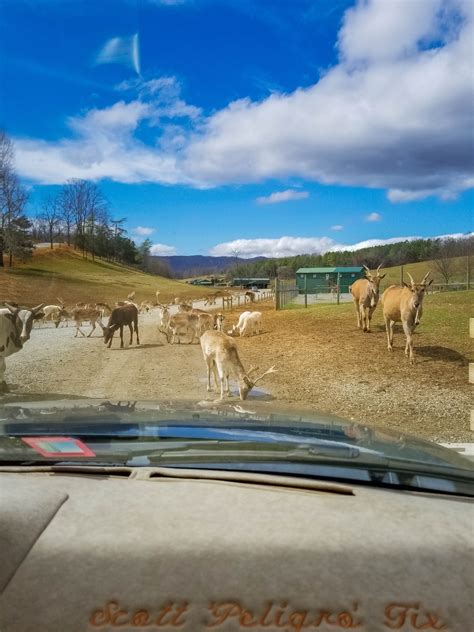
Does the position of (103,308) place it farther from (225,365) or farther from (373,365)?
(373,365)

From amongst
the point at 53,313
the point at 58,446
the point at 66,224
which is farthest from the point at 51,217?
the point at 58,446

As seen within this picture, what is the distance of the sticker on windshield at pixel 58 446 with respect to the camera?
5.07 ft

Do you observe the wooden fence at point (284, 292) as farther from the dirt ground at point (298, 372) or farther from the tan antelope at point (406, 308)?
the tan antelope at point (406, 308)

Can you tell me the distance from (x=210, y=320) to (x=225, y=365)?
0.41 metres

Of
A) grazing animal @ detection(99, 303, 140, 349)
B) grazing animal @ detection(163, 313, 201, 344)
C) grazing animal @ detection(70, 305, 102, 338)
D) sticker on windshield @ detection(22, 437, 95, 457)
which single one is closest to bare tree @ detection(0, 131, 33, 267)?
grazing animal @ detection(70, 305, 102, 338)

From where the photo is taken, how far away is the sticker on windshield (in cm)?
154

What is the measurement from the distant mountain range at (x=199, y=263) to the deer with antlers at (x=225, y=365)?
458 millimetres

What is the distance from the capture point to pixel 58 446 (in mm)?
1588

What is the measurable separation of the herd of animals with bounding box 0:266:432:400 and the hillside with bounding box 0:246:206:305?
6 cm

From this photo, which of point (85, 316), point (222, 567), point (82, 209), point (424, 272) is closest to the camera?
point (222, 567)

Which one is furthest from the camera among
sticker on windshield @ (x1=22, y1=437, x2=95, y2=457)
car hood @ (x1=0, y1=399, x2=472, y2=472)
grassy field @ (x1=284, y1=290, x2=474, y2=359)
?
grassy field @ (x1=284, y1=290, x2=474, y2=359)

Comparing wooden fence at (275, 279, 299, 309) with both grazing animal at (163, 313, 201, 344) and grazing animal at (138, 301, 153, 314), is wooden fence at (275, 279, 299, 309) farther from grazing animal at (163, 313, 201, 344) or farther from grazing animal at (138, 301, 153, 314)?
grazing animal at (138, 301, 153, 314)

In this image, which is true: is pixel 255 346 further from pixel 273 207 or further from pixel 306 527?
pixel 306 527

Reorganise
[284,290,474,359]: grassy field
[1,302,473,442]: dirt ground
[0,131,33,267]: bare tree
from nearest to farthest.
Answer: [0,131,33,267]: bare tree, [1,302,473,442]: dirt ground, [284,290,474,359]: grassy field
